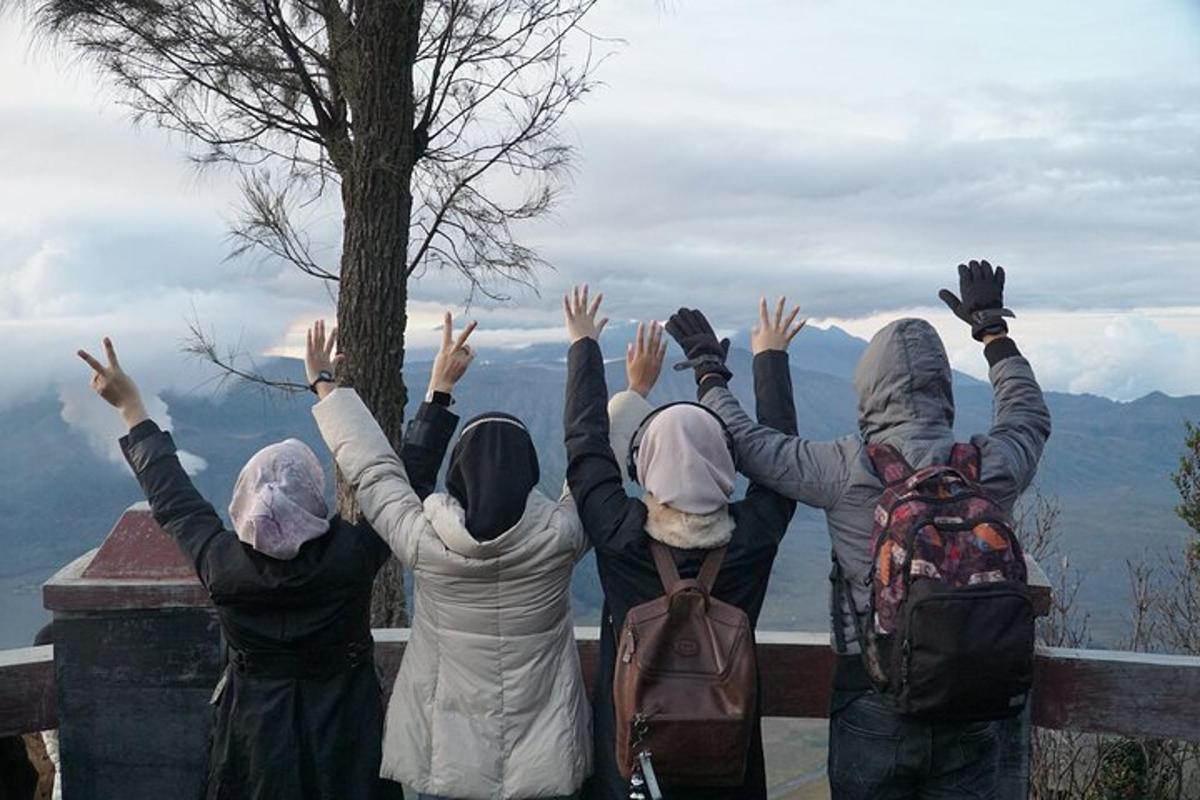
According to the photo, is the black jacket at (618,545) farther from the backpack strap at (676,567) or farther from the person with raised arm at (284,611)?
the person with raised arm at (284,611)

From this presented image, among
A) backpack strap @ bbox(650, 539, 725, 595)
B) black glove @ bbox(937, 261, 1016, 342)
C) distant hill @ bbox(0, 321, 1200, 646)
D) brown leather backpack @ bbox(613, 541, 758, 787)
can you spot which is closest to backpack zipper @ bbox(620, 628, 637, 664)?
brown leather backpack @ bbox(613, 541, 758, 787)

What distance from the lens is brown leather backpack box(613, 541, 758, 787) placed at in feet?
8.88

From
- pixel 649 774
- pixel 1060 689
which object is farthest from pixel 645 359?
pixel 1060 689

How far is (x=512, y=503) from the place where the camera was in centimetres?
273

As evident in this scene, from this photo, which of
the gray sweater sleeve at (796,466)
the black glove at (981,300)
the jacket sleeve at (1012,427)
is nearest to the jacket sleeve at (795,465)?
the gray sweater sleeve at (796,466)

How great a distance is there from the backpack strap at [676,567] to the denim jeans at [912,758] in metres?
0.54

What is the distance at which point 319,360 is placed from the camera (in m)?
3.42

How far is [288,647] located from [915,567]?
160 cm

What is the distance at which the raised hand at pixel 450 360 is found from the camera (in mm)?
3197

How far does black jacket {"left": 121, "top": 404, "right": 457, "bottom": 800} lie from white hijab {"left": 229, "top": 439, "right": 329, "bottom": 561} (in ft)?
0.23

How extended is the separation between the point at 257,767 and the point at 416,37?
395cm

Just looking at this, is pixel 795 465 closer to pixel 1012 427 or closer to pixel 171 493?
pixel 1012 427

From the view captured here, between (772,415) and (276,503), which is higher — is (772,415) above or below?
above

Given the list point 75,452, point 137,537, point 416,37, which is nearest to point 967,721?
point 137,537
